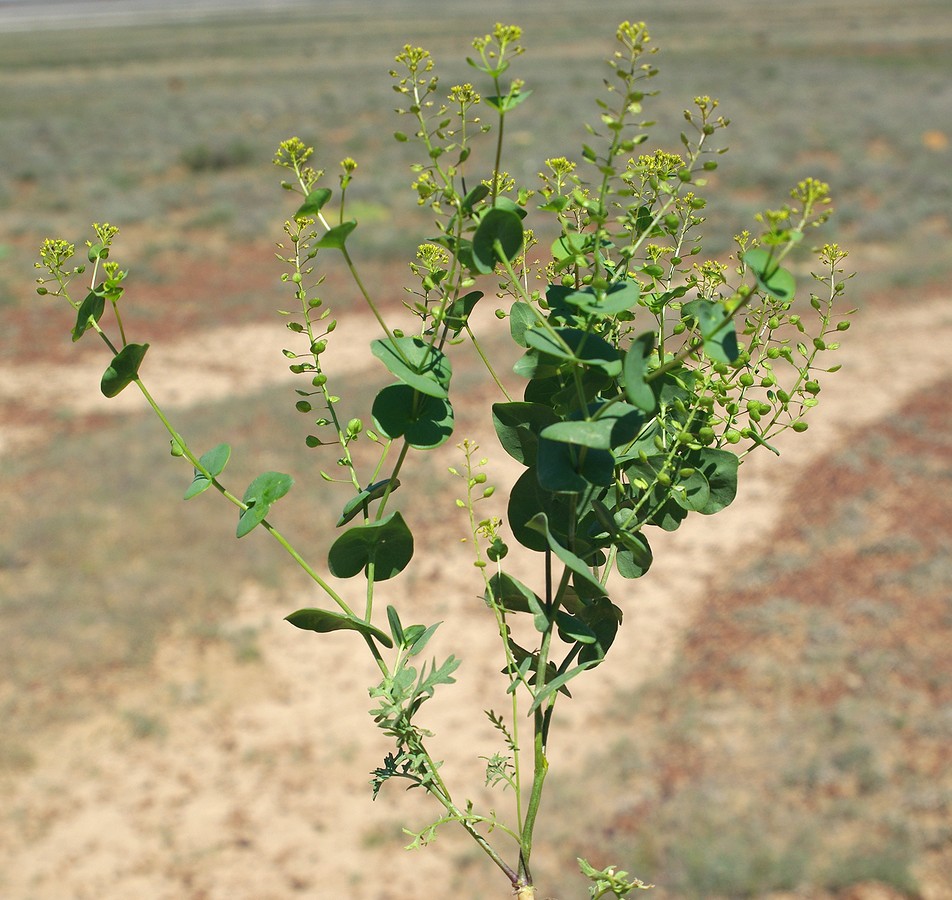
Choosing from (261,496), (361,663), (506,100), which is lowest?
(261,496)

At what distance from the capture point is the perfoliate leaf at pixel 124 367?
1038mm

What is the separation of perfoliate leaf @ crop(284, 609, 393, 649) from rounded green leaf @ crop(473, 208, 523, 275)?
1.26ft

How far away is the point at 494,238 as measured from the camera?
96cm

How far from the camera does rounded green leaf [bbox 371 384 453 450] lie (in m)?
1.09

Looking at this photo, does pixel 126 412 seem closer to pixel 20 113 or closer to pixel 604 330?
pixel 604 330

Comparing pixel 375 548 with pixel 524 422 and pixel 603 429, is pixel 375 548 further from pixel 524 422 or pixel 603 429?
pixel 603 429

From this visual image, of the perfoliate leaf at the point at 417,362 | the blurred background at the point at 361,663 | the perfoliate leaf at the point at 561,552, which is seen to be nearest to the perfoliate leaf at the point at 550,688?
the perfoliate leaf at the point at 561,552

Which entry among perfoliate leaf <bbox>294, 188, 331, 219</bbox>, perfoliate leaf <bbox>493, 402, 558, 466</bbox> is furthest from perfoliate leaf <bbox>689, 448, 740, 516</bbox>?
perfoliate leaf <bbox>294, 188, 331, 219</bbox>

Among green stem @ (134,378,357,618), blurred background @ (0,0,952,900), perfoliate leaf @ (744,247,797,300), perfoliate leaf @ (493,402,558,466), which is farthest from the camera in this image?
blurred background @ (0,0,952,900)

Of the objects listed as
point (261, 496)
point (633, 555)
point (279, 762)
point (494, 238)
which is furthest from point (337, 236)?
point (279, 762)

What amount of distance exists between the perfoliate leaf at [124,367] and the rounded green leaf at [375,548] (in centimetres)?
29

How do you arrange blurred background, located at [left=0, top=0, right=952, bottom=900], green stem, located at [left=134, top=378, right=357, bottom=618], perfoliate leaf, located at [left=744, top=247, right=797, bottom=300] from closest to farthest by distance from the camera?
perfoliate leaf, located at [left=744, top=247, right=797, bottom=300], green stem, located at [left=134, top=378, right=357, bottom=618], blurred background, located at [left=0, top=0, right=952, bottom=900]

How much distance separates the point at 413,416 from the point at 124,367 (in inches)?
12.8

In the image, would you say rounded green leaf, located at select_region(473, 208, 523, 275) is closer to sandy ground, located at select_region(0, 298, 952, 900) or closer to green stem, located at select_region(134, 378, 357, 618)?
green stem, located at select_region(134, 378, 357, 618)
